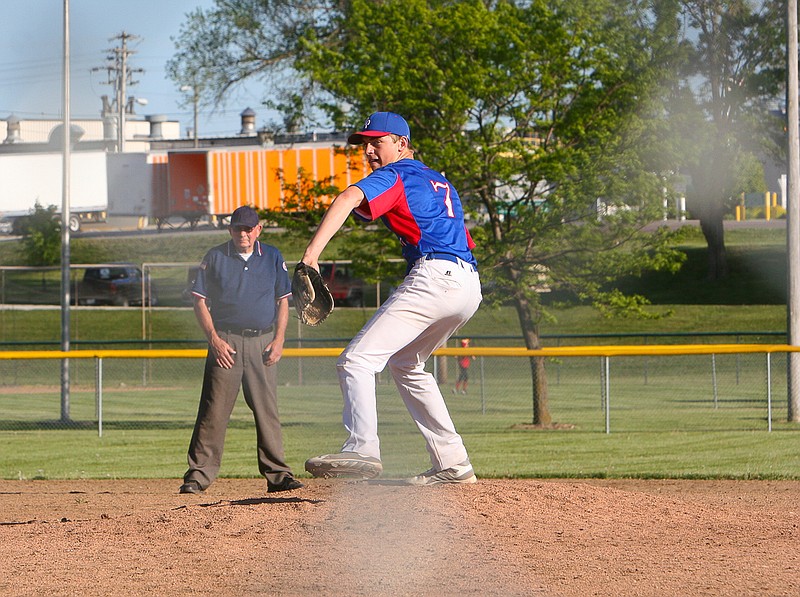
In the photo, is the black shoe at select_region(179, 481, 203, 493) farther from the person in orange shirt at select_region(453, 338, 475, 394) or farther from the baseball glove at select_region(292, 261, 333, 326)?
the person in orange shirt at select_region(453, 338, 475, 394)

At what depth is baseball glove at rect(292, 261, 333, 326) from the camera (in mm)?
5016

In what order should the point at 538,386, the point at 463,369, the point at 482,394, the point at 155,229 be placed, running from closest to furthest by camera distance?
1. the point at 538,386
2. the point at 482,394
3. the point at 463,369
4. the point at 155,229

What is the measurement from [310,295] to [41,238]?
40224mm

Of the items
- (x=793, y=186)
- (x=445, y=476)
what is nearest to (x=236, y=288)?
(x=445, y=476)

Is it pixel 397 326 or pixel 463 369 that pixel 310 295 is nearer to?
pixel 397 326

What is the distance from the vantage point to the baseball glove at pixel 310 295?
16.5 feet

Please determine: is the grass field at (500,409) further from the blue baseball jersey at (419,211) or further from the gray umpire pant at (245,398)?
the blue baseball jersey at (419,211)

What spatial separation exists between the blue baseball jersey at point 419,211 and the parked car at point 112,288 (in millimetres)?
31006

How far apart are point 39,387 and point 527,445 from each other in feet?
53.8

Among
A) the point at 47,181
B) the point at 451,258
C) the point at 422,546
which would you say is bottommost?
the point at 422,546

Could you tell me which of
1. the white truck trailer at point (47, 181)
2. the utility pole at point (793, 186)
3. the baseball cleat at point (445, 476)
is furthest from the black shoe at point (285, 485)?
the white truck trailer at point (47, 181)

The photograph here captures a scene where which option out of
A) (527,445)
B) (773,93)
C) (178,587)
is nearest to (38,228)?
(773,93)

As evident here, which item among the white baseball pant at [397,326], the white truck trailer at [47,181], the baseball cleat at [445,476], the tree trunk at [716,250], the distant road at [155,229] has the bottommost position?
the baseball cleat at [445,476]

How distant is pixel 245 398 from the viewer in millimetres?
7578
